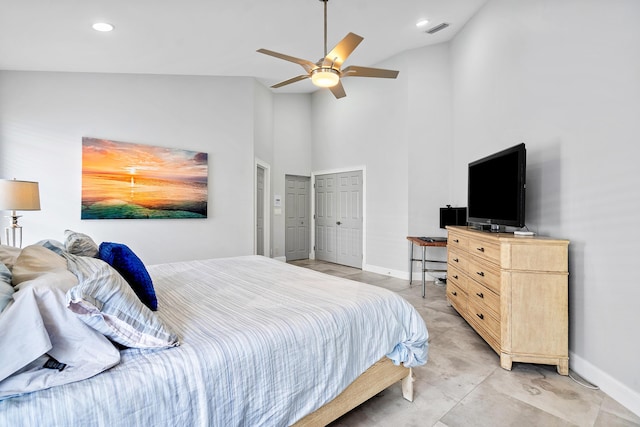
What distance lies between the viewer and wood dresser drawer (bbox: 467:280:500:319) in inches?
94.7

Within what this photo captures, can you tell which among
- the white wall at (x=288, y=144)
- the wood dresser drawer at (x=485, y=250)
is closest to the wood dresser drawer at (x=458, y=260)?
the wood dresser drawer at (x=485, y=250)

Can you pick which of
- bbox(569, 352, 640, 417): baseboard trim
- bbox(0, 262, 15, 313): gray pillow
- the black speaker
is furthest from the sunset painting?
bbox(569, 352, 640, 417): baseboard trim

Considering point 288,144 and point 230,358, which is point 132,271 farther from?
point 288,144

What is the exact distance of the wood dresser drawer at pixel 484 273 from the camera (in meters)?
2.42

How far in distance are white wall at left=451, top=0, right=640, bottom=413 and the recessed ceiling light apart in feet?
13.7

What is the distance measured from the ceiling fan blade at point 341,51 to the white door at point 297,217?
407cm

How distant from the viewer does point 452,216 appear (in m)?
4.54

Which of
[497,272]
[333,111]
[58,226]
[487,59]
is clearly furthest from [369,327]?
[333,111]

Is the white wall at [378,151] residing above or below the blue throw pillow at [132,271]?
above

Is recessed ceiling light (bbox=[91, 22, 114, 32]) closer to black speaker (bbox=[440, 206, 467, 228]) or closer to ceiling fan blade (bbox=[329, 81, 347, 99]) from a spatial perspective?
ceiling fan blade (bbox=[329, 81, 347, 99])

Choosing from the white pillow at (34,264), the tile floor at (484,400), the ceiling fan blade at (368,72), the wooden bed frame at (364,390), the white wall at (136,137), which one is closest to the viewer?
the white pillow at (34,264)

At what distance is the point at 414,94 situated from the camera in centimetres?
492

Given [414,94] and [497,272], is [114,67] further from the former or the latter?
[497,272]

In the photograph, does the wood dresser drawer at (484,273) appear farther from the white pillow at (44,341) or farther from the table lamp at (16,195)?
the table lamp at (16,195)
